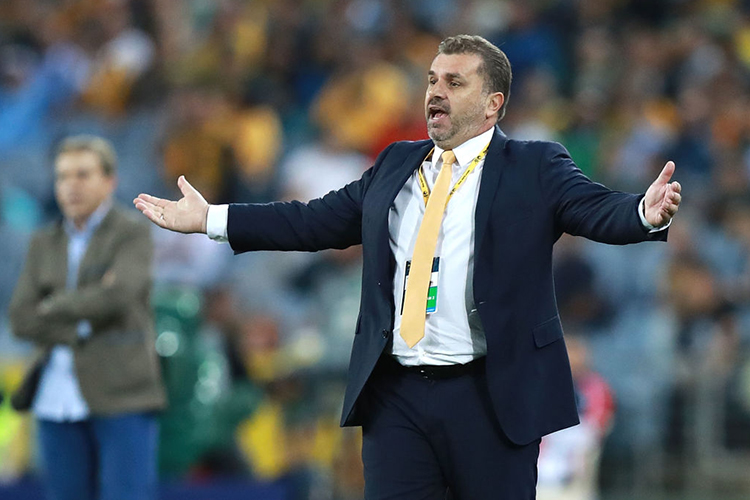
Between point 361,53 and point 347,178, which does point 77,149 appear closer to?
point 347,178

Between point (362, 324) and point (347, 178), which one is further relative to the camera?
point (347, 178)

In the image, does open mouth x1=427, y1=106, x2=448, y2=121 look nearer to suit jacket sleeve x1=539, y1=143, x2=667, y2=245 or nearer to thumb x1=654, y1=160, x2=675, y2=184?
suit jacket sleeve x1=539, y1=143, x2=667, y2=245

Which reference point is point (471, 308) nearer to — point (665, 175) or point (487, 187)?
point (487, 187)

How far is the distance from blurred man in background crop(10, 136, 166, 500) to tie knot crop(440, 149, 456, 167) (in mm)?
2025

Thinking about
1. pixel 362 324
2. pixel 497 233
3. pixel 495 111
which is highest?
pixel 495 111

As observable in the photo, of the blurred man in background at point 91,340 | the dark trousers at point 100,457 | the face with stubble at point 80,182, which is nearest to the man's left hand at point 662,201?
the blurred man in background at point 91,340

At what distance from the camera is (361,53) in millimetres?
10766

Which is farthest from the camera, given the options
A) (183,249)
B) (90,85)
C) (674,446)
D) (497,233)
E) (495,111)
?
(90,85)

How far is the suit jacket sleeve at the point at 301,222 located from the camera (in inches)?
166

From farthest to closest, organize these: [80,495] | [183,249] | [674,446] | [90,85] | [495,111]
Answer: [90,85] → [183,249] → [674,446] → [80,495] → [495,111]

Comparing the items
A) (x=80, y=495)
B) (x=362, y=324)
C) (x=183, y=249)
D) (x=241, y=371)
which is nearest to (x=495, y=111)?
(x=362, y=324)

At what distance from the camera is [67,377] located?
5629mm

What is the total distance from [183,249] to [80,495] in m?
4.11

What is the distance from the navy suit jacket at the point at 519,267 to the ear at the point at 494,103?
3.8 inches
